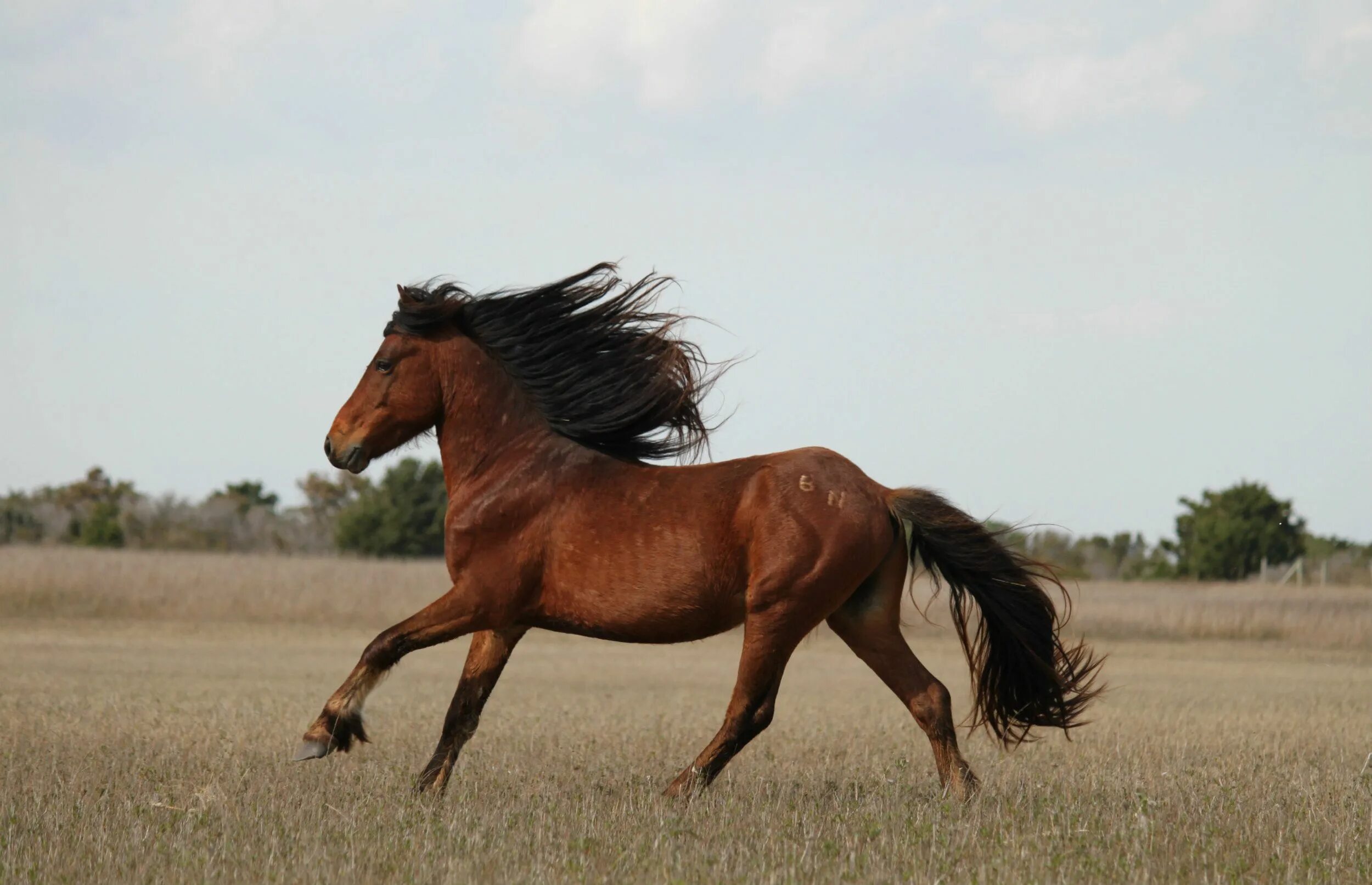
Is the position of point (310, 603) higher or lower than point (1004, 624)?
lower

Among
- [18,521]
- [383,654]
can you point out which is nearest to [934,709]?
[383,654]

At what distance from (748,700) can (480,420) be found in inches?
77.2

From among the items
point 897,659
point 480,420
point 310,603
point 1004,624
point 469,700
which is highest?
point 480,420

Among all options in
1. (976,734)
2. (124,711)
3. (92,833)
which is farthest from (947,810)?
(124,711)

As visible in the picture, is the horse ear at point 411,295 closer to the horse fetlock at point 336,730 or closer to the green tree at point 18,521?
the horse fetlock at point 336,730

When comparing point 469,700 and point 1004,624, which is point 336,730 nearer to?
point 469,700

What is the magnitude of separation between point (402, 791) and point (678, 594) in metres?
1.68

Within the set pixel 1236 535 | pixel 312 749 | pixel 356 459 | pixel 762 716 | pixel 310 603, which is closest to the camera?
pixel 312 749

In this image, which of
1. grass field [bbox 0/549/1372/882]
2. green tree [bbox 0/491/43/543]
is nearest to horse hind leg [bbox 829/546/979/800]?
grass field [bbox 0/549/1372/882]

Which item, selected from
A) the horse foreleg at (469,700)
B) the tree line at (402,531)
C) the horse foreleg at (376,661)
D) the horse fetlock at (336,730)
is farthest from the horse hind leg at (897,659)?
the tree line at (402,531)

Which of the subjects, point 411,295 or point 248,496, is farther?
point 248,496

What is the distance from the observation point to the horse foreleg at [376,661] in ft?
21.2

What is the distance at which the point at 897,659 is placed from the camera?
721cm

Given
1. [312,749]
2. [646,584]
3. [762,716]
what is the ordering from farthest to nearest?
[762,716] → [646,584] → [312,749]
